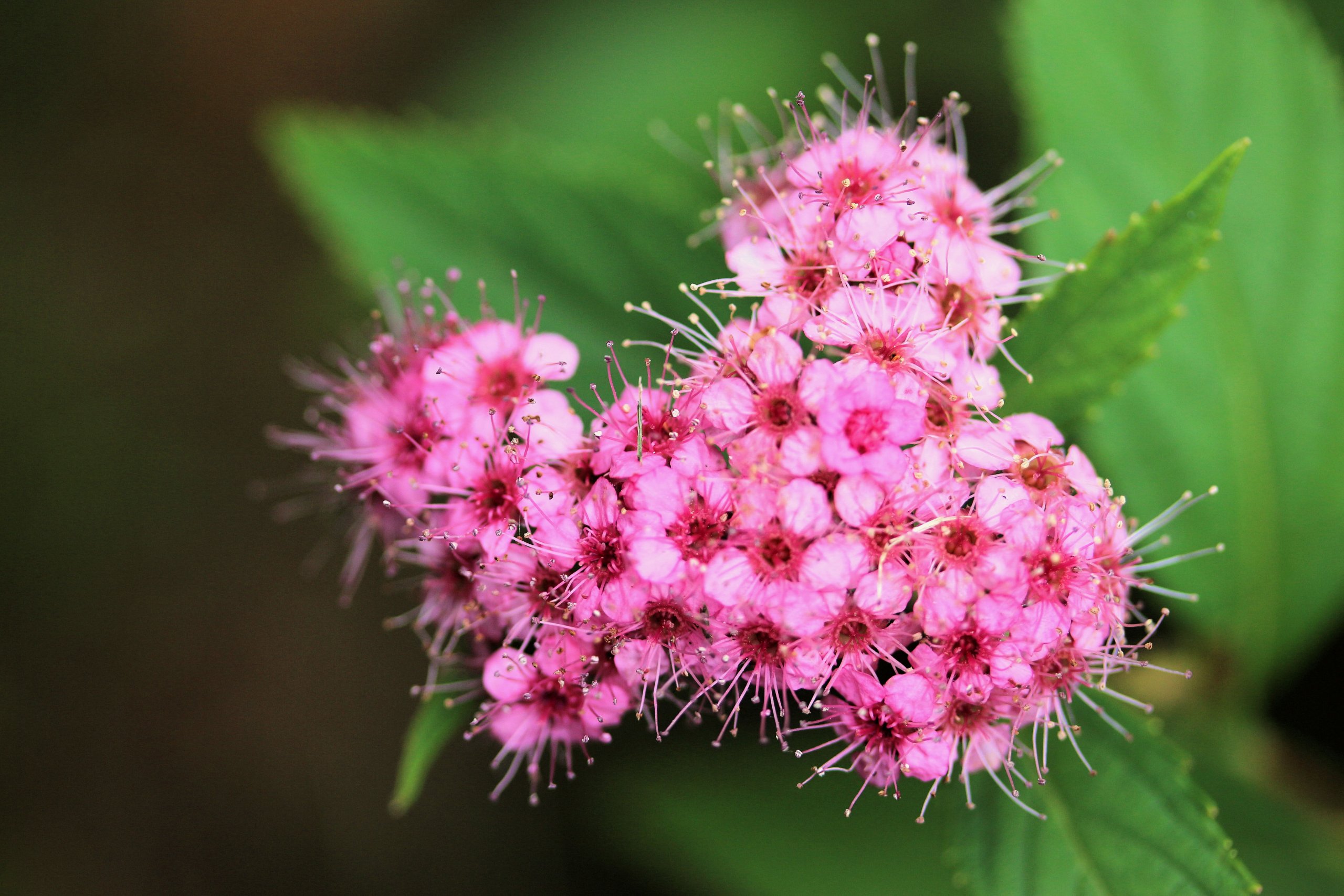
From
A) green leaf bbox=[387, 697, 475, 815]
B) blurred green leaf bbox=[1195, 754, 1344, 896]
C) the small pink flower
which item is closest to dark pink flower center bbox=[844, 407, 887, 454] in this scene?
the small pink flower

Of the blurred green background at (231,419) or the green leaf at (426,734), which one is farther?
the blurred green background at (231,419)

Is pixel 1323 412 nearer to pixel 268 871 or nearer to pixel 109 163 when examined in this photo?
pixel 268 871

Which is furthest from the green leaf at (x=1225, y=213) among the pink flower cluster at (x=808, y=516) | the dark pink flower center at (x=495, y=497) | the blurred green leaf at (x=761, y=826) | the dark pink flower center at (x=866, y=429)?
the dark pink flower center at (x=495, y=497)

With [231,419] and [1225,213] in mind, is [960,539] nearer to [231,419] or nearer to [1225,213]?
[1225,213]

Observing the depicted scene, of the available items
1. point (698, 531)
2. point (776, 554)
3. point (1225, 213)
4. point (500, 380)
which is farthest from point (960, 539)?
point (1225, 213)

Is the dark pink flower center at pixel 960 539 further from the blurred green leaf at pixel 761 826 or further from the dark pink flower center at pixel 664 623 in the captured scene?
the blurred green leaf at pixel 761 826
